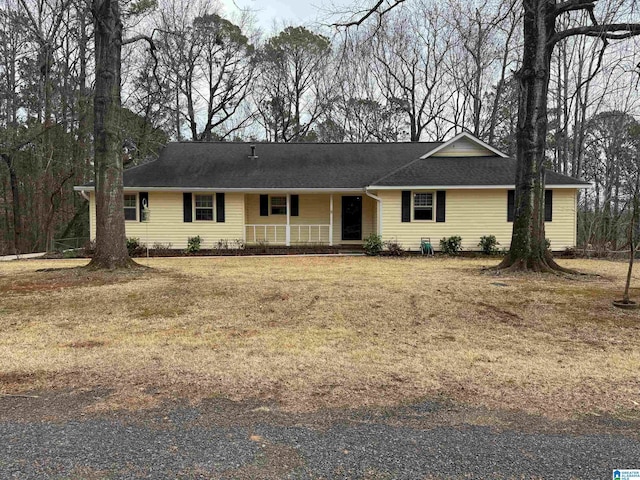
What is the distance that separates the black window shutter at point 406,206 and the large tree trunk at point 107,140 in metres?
9.58

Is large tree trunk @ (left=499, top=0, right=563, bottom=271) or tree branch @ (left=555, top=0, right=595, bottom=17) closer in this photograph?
tree branch @ (left=555, top=0, right=595, bottom=17)

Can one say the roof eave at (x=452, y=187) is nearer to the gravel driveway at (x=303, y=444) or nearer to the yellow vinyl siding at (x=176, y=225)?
the yellow vinyl siding at (x=176, y=225)

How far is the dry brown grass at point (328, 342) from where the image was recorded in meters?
3.42

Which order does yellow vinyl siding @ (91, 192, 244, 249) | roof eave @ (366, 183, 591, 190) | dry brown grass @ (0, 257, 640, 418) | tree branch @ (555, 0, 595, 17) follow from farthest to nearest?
yellow vinyl siding @ (91, 192, 244, 249) < roof eave @ (366, 183, 591, 190) < tree branch @ (555, 0, 595, 17) < dry brown grass @ (0, 257, 640, 418)

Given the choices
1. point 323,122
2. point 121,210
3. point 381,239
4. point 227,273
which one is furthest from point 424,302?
point 323,122

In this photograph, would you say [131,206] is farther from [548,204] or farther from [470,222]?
[548,204]

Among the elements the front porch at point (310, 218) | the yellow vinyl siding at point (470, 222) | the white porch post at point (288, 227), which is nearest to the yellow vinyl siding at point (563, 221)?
the yellow vinyl siding at point (470, 222)

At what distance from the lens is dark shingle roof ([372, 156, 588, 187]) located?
15398 millimetres

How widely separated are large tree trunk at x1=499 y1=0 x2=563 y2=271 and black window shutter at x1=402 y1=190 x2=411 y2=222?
557 centimetres

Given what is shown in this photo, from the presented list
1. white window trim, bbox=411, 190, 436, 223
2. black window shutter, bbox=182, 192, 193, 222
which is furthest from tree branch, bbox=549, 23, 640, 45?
black window shutter, bbox=182, 192, 193, 222

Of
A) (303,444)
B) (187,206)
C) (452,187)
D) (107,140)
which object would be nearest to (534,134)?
(452,187)

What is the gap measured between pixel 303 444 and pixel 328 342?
2.23 m

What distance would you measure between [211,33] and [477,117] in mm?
17676

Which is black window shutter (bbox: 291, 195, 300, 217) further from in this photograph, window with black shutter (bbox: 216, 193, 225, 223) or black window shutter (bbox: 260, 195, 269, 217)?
window with black shutter (bbox: 216, 193, 225, 223)
